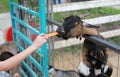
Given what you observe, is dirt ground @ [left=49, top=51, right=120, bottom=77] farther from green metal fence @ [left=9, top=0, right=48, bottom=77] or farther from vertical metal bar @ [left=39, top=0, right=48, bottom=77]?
vertical metal bar @ [left=39, top=0, right=48, bottom=77]

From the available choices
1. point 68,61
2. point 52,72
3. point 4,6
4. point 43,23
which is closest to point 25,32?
point 68,61

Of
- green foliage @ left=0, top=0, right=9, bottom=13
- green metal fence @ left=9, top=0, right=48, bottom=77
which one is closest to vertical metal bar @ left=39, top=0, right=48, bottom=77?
green metal fence @ left=9, top=0, right=48, bottom=77

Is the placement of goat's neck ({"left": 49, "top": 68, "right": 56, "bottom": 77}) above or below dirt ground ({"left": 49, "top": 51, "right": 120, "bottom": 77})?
above

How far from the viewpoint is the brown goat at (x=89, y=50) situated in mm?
2627

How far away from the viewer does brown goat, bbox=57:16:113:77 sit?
8.62 ft

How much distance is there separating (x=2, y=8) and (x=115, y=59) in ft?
26.6

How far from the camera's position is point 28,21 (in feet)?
13.7

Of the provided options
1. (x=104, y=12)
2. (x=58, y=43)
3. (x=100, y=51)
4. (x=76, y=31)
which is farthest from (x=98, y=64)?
A: (x=104, y=12)

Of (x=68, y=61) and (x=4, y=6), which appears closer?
(x=68, y=61)

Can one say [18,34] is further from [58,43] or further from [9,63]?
[9,63]

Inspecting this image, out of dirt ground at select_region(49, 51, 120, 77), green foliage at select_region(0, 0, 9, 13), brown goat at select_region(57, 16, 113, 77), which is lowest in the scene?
green foliage at select_region(0, 0, 9, 13)

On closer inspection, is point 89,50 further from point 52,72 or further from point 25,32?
point 25,32

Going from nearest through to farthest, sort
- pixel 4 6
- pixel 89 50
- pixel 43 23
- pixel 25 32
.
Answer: pixel 89 50
pixel 43 23
pixel 25 32
pixel 4 6

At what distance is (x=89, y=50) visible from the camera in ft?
9.05
